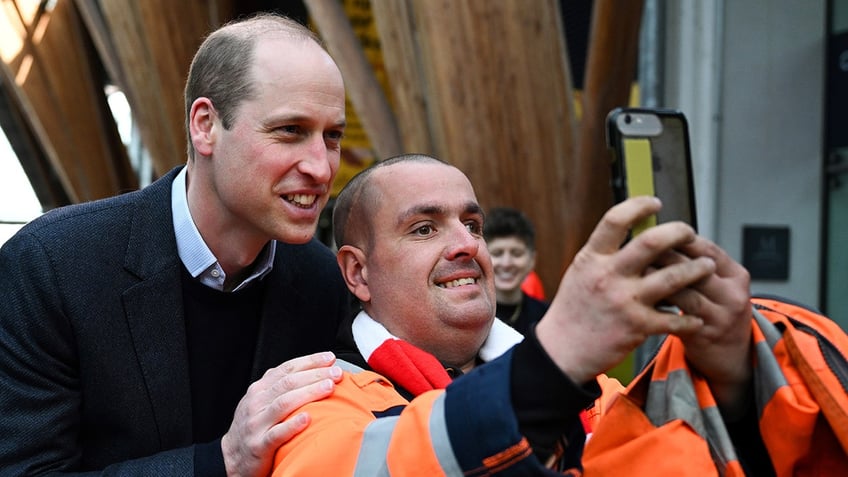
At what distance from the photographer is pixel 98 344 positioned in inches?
87.4

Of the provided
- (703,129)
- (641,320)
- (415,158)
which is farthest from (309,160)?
(703,129)

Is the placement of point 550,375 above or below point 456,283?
above

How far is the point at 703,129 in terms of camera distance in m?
6.43

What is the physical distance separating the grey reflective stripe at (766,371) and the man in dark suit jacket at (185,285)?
1.07 meters

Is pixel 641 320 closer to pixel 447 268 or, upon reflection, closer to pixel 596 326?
pixel 596 326

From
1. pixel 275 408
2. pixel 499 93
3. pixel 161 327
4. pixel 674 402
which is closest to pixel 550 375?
pixel 674 402

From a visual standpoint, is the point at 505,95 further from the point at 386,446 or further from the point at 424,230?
the point at 386,446

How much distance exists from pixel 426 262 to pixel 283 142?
0.46 metres

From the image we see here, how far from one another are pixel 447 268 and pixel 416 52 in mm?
5185

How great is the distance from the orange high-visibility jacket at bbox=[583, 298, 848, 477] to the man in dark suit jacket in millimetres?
872

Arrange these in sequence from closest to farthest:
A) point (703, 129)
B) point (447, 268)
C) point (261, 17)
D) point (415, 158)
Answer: point (447, 268) → point (415, 158) → point (261, 17) → point (703, 129)

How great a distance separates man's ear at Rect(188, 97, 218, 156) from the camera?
2.29m

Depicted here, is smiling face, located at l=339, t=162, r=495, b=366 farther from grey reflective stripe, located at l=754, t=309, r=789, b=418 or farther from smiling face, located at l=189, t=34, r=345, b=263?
grey reflective stripe, located at l=754, t=309, r=789, b=418

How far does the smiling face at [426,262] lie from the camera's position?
2062 mm
